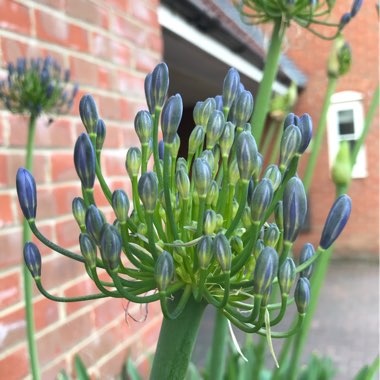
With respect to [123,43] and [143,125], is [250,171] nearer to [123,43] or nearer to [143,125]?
→ [143,125]

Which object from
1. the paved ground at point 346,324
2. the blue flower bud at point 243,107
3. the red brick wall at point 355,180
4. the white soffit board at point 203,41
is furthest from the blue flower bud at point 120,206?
the red brick wall at point 355,180

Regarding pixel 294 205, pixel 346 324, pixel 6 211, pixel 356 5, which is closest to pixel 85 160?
pixel 294 205

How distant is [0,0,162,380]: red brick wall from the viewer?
107 centimetres

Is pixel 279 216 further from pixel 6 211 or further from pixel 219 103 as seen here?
pixel 6 211

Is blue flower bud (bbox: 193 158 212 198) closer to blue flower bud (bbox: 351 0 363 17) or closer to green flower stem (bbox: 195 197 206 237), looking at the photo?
green flower stem (bbox: 195 197 206 237)

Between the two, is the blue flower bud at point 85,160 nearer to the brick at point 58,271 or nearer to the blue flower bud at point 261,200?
the blue flower bud at point 261,200

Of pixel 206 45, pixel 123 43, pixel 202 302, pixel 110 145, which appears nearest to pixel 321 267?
pixel 202 302

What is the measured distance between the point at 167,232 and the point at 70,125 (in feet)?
3.14

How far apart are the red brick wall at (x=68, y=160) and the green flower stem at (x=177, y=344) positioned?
712 millimetres

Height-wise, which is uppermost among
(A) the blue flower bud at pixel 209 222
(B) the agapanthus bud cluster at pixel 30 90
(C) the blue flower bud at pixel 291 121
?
(B) the agapanthus bud cluster at pixel 30 90

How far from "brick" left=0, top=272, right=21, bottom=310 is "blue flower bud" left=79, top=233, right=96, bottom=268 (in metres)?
0.76

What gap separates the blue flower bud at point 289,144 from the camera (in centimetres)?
35

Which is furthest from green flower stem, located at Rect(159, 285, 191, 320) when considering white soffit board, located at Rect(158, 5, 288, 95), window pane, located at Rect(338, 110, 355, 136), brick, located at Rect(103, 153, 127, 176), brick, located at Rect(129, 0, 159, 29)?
window pane, located at Rect(338, 110, 355, 136)

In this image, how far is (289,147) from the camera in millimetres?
354
